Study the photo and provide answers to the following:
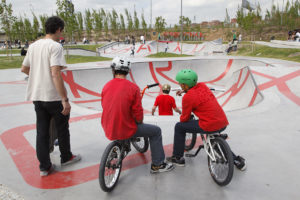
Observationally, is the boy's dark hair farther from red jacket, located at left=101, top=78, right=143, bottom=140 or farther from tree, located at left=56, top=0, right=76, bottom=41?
tree, located at left=56, top=0, right=76, bottom=41

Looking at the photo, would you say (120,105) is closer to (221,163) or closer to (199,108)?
(199,108)

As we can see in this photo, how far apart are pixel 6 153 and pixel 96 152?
5.26 ft

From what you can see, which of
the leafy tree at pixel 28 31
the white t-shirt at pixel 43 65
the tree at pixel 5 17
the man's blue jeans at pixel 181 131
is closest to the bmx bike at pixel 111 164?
the man's blue jeans at pixel 181 131

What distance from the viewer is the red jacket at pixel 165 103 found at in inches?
197

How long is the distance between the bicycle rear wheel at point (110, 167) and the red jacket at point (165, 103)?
2225mm

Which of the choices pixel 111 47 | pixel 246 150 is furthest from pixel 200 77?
pixel 111 47

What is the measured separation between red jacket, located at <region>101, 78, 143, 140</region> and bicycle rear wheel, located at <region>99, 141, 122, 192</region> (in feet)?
0.58

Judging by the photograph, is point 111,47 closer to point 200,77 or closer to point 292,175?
point 200,77

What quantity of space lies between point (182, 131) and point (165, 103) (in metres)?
1.93

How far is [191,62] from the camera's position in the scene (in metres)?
18.7

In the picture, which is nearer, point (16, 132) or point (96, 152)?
point (96, 152)

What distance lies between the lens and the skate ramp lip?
33.4 ft

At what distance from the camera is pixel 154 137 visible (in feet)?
10.1

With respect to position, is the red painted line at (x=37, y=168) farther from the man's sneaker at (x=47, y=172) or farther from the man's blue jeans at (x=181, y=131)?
the man's blue jeans at (x=181, y=131)
